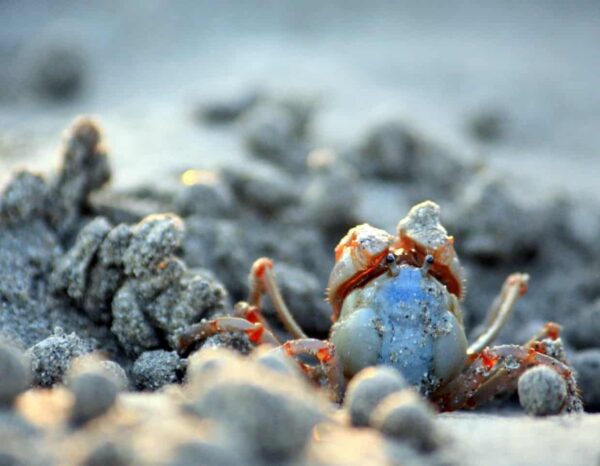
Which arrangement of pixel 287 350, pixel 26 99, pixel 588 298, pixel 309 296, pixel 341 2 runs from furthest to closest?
pixel 341 2 → pixel 26 99 → pixel 588 298 → pixel 309 296 → pixel 287 350

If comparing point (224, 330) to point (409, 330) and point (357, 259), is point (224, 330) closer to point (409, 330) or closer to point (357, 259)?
point (357, 259)

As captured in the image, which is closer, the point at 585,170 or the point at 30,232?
the point at 30,232

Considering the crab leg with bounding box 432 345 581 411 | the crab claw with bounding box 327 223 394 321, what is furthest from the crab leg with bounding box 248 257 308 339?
the crab leg with bounding box 432 345 581 411

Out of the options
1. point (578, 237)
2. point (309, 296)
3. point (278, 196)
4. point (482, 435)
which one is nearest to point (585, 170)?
point (578, 237)

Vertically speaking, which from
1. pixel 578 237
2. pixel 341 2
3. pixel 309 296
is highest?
pixel 341 2

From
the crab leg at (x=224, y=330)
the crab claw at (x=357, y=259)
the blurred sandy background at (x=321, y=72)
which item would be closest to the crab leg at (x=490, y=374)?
the crab claw at (x=357, y=259)

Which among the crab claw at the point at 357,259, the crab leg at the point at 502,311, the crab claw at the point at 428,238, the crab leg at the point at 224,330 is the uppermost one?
the crab claw at the point at 428,238

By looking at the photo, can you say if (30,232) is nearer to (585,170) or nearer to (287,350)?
(287,350)

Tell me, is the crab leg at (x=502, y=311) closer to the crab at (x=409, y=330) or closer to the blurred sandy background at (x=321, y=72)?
the crab at (x=409, y=330)
